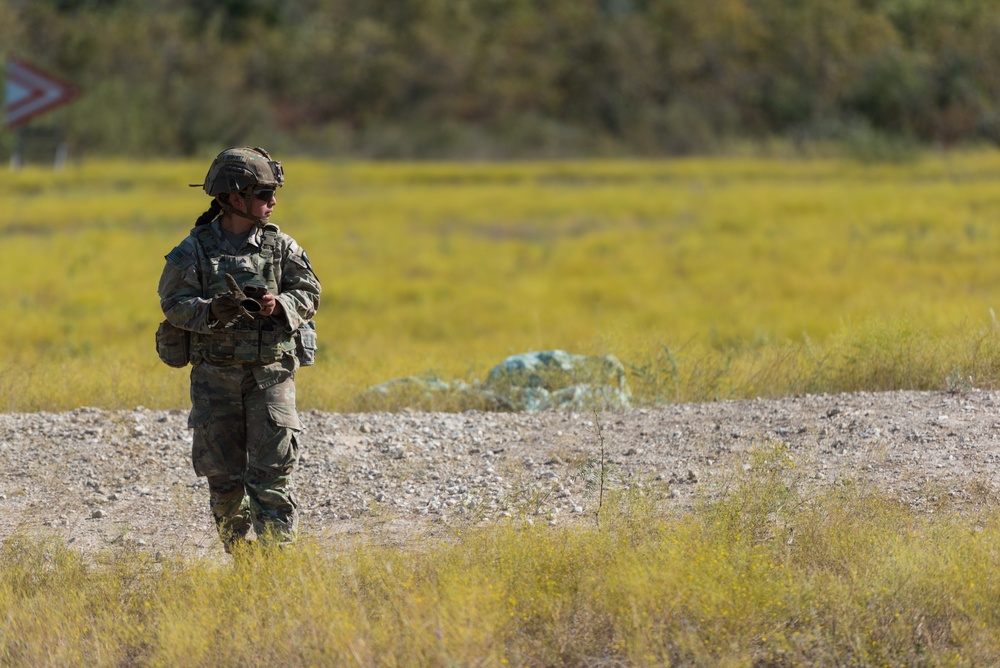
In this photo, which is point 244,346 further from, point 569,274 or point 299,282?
point 569,274

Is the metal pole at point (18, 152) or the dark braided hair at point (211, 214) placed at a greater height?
the metal pole at point (18, 152)

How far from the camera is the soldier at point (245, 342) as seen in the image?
4.98 metres

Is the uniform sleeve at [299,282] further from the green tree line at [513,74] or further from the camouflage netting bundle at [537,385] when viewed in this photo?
the green tree line at [513,74]

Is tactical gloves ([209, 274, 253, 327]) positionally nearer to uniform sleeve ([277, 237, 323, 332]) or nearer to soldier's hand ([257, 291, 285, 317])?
soldier's hand ([257, 291, 285, 317])

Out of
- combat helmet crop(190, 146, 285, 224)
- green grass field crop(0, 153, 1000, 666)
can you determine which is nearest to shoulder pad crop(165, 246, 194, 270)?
combat helmet crop(190, 146, 285, 224)

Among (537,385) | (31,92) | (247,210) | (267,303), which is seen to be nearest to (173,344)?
(267,303)

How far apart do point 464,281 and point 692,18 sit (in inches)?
1262

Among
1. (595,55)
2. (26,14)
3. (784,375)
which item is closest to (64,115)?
(26,14)

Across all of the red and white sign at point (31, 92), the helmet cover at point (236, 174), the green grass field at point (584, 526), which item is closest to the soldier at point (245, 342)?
the helmet cover at point (236, 174)

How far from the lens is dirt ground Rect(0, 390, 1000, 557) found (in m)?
5.75

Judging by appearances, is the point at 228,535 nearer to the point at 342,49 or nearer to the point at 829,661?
the point at 829,661

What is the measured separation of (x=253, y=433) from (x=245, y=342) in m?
0.37

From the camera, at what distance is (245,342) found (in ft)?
16.3

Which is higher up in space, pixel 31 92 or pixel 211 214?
pixel 31 92
